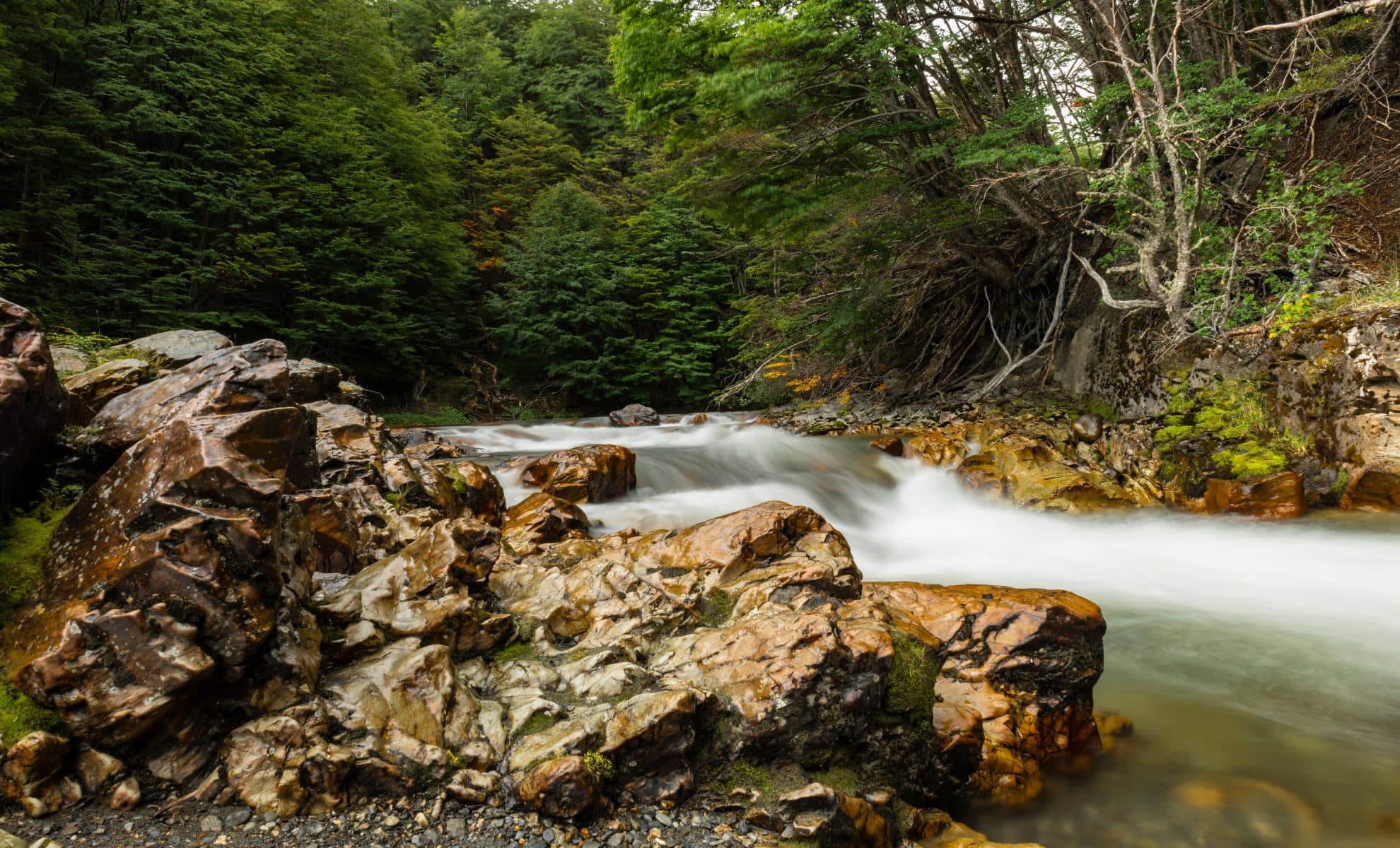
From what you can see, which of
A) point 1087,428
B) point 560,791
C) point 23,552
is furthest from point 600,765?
point 1087,428

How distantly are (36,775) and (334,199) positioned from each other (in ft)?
62.7

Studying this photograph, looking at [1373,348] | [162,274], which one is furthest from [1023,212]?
[162,274]

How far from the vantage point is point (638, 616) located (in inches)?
120

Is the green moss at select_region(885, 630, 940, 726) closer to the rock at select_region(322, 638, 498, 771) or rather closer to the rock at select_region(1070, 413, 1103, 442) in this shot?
the rock at select_region(322, 638, 498, 771)

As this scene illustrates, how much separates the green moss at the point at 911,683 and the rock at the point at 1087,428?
756cm

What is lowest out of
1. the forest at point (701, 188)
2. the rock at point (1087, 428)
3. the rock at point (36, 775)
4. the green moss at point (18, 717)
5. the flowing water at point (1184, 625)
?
the flowing water at point (1184, 625)

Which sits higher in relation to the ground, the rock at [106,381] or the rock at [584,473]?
the rock at [106,381]

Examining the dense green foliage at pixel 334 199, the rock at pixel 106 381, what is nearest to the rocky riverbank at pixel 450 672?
the rock at pixel 106 381

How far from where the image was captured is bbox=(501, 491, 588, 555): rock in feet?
16.2

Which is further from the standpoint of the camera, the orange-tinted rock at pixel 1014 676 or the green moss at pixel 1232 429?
the green moss at pixel 1232 429

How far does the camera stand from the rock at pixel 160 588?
182 centimetres

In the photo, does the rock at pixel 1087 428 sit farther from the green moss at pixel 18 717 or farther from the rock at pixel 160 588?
the green moss at pixel 18 717

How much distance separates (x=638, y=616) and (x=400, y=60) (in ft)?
98.6

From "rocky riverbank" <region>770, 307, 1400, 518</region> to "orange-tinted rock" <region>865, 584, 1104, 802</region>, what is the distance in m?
4.68
